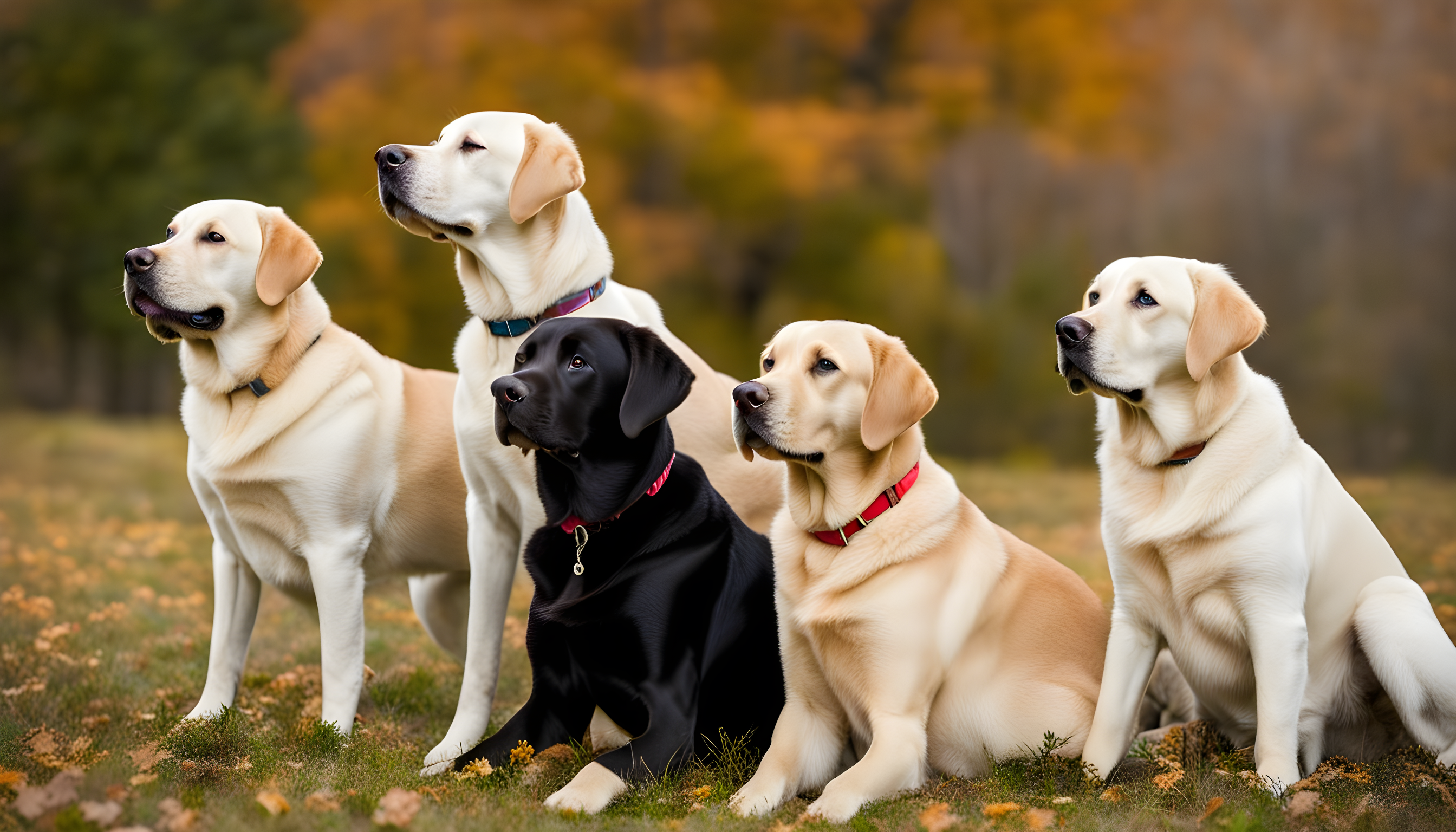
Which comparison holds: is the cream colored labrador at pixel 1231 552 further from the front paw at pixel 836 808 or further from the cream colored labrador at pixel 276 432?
the cream colored labrador at pixel 276 432

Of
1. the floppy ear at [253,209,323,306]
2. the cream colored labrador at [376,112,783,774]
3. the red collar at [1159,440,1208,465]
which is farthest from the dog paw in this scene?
the floppy ear at [253,209,323,306]

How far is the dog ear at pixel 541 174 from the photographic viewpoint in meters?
4.15

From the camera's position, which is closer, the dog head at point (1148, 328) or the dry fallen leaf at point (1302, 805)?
the dry fallen leaf at point (1302, 805)

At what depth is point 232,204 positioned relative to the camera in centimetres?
423

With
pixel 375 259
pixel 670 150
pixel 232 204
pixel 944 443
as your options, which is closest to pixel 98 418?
pixel 375 259

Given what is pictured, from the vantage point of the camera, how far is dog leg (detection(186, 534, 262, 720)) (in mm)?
4410

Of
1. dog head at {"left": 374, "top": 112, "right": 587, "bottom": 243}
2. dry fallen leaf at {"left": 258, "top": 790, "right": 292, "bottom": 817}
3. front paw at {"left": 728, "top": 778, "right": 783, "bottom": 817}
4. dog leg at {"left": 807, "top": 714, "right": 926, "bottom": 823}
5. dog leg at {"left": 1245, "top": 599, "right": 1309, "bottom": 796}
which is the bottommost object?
front paw at {"left": 728, "top": 778, "right": 783, "bottom": 817}

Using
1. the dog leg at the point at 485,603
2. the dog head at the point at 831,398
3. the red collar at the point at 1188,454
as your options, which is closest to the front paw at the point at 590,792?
the dog leg at the point at 485,603

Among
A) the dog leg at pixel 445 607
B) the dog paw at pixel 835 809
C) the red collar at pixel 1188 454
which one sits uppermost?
the red collar at pixel 1188 454

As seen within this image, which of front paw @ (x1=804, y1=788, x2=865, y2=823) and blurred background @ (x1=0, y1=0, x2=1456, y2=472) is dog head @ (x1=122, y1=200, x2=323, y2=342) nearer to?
front paw @ (x1=804, y1=788, x2=865, y2=823)

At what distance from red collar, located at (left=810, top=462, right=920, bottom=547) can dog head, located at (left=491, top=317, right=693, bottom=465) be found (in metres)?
0.67

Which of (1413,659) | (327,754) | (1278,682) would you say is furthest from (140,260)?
(1413,659)

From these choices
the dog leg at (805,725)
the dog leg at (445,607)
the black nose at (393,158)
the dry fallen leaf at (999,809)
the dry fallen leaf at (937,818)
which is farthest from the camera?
the dog leg at (445,607)

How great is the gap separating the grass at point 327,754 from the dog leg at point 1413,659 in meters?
0.13
